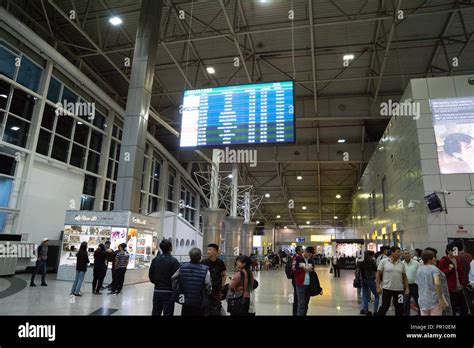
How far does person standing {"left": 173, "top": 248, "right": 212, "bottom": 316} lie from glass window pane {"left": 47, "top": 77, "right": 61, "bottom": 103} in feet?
50.7

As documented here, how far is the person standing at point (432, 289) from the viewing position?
4.48m

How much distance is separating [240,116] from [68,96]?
1208 cm

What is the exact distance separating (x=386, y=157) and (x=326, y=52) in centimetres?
618

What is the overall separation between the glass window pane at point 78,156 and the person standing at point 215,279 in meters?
15.5

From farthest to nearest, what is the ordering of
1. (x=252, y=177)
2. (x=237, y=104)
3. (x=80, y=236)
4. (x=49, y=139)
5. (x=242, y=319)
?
(x=252, y=177) → (x=49, y=139) → (x=80, y=236) → (x=237, y=104) → (x=242, y=319)

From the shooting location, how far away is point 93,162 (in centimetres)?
1909

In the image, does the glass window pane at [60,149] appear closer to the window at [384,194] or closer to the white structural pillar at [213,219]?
the white structural pillar at [213,219]

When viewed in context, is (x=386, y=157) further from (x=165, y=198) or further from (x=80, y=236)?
(x=165, y=198)

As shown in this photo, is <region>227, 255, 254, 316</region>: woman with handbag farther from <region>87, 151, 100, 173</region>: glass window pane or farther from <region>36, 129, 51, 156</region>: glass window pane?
<region>87, 151, 100, 173</region>: glass window pane

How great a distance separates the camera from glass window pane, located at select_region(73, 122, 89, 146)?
1769 centimetres

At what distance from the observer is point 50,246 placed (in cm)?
1608

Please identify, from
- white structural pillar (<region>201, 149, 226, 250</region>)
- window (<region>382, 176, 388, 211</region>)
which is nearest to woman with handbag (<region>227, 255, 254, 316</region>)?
white structural pillar (<region>201, 149, 226, 250</region>)

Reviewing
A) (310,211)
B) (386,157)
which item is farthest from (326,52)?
(310,211)

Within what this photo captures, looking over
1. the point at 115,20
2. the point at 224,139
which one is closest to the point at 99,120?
the point at 115,20
